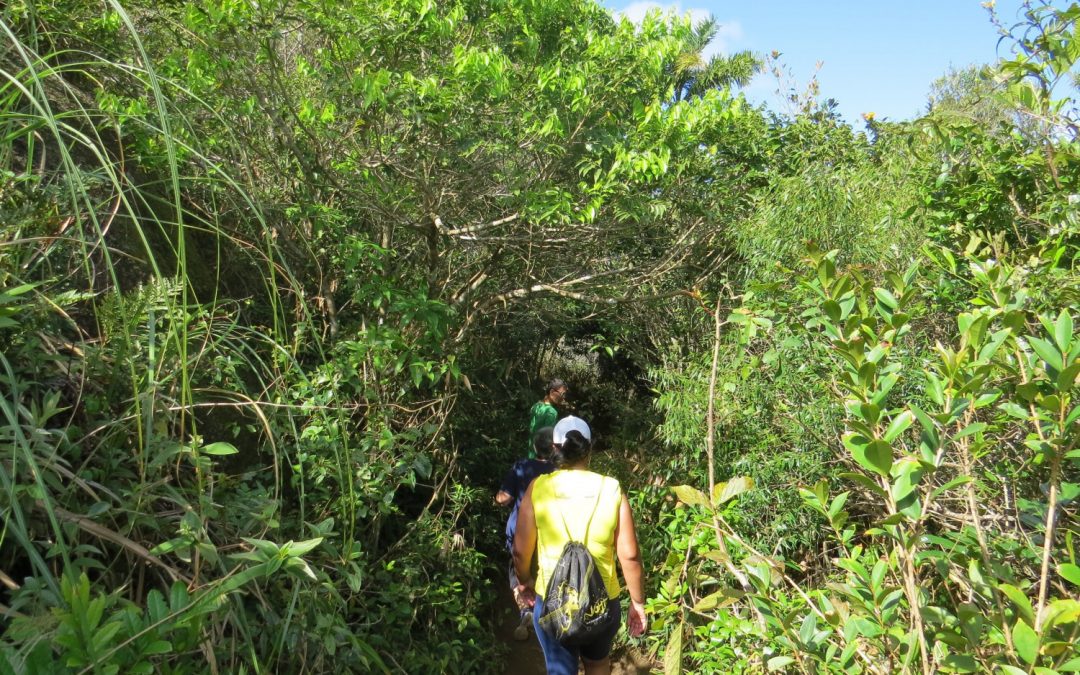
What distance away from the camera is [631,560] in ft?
9.68

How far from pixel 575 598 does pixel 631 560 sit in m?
0.27

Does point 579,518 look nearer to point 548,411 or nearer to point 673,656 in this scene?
point 673,656

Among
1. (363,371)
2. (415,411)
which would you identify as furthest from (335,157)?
(415,411)

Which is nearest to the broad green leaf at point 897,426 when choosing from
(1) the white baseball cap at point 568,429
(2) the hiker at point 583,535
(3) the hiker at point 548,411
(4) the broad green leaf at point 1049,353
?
(4) the broad green leaf at point 1049,353

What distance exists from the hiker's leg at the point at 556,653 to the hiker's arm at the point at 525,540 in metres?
0.19

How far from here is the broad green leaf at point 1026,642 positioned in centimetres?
122

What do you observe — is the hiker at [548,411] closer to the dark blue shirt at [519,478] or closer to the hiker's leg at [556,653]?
the dark blue shirt at [519,478]

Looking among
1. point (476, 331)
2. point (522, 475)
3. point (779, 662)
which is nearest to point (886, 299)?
point (779, 662)

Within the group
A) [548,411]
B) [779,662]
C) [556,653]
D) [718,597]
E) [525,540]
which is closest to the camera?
[779,662]

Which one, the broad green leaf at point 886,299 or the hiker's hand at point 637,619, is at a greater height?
the broad green leaf at point 886,299

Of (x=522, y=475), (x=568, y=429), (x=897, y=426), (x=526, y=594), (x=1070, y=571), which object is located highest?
(x=897, y=426)

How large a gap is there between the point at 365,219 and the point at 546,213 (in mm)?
1403

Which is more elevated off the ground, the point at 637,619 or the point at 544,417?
the point at 544,417

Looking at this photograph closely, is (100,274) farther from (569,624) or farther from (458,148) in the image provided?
(569,624)
